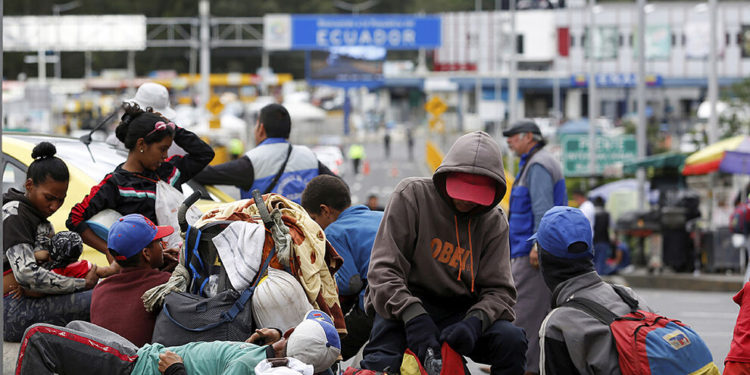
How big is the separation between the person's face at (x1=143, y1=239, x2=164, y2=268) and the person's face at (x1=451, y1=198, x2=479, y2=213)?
160cm

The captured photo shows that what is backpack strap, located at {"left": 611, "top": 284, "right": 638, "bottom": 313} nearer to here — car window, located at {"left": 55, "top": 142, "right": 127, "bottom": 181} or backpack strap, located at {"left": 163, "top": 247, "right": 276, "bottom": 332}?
backpack strap, located at {"left": 163, "top": 247, "right": 276, "bottom": 332}

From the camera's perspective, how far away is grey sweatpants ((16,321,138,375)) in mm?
4770

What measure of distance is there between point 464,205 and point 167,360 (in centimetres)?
151

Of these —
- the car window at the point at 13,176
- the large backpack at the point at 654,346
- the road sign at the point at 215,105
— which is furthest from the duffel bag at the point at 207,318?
the road sign at the point at 215,105

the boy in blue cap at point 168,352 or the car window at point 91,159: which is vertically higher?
the car window at point 91,159

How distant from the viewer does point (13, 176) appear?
23.2 feet

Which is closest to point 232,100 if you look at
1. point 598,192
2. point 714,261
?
point 598,192

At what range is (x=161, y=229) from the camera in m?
5.48

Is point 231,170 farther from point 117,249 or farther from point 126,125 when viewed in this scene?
point 117,249

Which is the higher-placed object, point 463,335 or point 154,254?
point 154,254

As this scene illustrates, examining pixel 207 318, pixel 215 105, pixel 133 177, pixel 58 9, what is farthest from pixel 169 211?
pixel 58 9

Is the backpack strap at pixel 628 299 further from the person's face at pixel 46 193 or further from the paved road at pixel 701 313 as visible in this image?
the person's face at pixel 46 193

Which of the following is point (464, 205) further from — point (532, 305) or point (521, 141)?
point (521, 141)

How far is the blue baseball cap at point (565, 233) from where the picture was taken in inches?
184
